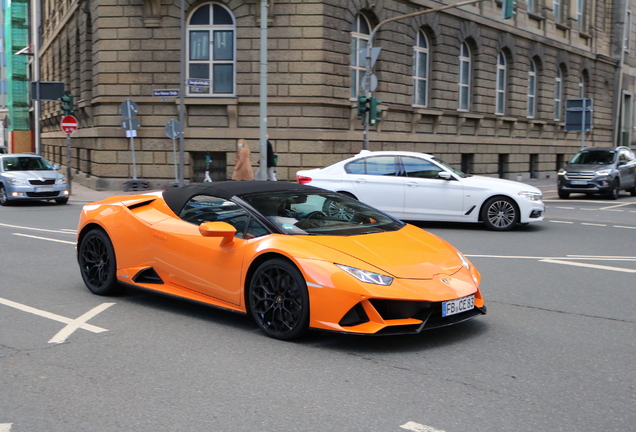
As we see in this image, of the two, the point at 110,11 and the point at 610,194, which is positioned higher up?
the point at 110,11

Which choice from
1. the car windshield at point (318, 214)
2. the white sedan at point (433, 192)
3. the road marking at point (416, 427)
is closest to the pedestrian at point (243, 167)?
the white sedan at point (433, 192)

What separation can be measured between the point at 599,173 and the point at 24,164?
1669 centimetres

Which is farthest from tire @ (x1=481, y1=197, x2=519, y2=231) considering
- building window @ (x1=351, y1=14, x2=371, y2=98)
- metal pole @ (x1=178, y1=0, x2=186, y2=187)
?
building window @ (x1=351, y1=14, x2=371, y2=98)

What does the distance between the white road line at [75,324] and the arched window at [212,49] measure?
61.0 feet

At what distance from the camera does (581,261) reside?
31.7 feet

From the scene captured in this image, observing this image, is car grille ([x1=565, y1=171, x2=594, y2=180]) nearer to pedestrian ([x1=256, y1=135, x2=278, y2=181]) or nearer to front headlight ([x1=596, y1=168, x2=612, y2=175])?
front headlight ([x1=596, y1=168, x2=612, y2=175])

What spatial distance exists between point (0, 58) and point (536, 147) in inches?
3137

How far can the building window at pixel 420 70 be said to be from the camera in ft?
92.2

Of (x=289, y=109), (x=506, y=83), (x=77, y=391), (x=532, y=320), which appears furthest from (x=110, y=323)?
(x=506, y=83)

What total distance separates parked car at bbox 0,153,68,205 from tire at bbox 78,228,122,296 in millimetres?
13493

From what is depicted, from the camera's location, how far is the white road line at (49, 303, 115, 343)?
559cm

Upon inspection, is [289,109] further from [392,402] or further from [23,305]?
[392,402]

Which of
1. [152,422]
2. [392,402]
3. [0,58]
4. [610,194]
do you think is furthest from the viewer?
[0,58]

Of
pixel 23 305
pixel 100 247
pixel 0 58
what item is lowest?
pixel 23 305
